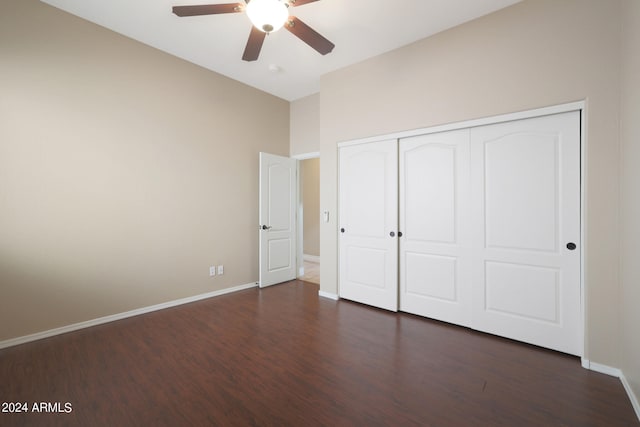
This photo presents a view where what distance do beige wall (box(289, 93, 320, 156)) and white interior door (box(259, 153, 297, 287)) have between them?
1.10 feet

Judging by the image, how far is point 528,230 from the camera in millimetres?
2432

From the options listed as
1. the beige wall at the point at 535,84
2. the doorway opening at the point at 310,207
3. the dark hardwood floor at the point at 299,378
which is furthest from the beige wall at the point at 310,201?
the dark hardwood floor at the point at 299,378

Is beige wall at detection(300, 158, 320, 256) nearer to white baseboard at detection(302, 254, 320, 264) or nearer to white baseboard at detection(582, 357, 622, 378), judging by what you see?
white baseboard at detection(302, 254, 320, 264)

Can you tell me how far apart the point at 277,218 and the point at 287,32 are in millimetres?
2622

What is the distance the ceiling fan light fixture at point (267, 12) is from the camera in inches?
70.4

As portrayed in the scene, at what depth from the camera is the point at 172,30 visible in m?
2.91

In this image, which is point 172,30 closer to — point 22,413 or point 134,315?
point 134,315

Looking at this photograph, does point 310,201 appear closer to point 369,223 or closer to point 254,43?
point 369,223

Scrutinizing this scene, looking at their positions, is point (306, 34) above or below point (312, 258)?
above

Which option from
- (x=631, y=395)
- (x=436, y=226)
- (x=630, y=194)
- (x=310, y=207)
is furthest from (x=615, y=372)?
(x=310, y=207)

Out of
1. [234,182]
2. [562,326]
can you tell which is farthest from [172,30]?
[562,326]

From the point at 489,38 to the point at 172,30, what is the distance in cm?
332

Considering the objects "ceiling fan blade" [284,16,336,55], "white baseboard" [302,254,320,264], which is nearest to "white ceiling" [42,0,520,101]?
"ceiling fan blade" [284,16,336,55]

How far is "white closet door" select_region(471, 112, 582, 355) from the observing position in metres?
2.24
